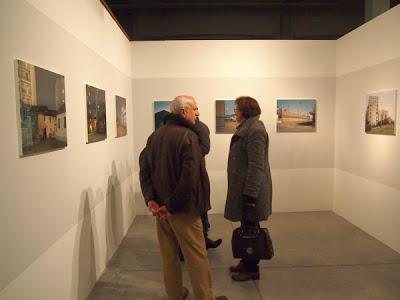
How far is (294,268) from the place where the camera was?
3.63m

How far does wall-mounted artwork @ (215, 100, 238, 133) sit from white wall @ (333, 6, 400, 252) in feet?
5.90

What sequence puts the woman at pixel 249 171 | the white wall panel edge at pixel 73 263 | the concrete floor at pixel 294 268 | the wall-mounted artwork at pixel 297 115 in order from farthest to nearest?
the wall-mounted artwork at pixel 297 115 → the concrete floor at pixel 294 268 → the woman at pixel 249 171 → the white wall panel edge at pixel 73 263

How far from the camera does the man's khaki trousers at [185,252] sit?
2561 millimetres

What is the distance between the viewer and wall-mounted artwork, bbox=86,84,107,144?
10.3 ft

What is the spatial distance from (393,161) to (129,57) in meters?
4.10

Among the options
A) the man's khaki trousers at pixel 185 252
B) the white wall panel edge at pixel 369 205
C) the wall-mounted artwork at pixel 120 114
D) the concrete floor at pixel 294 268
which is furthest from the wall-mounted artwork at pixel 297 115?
the man's khaki trousers at pixel 185 252

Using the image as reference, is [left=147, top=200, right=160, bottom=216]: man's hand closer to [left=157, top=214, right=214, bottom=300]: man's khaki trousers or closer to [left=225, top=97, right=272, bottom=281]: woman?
[left=157, top=214, right=214, bottom=300]: man's khaki trousers

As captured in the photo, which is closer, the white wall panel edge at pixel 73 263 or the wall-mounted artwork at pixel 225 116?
the white wall panel edge at pixel 73 263

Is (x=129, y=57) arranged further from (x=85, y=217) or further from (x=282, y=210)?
(x=282, y=210)

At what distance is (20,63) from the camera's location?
185cm

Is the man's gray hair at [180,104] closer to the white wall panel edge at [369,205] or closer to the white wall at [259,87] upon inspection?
the white wall panel edge at [369,205]

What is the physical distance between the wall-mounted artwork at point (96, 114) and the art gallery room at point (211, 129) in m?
0.03

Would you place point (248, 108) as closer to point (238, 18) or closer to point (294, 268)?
point (294, 268)

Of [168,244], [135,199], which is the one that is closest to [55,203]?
[168,244]
